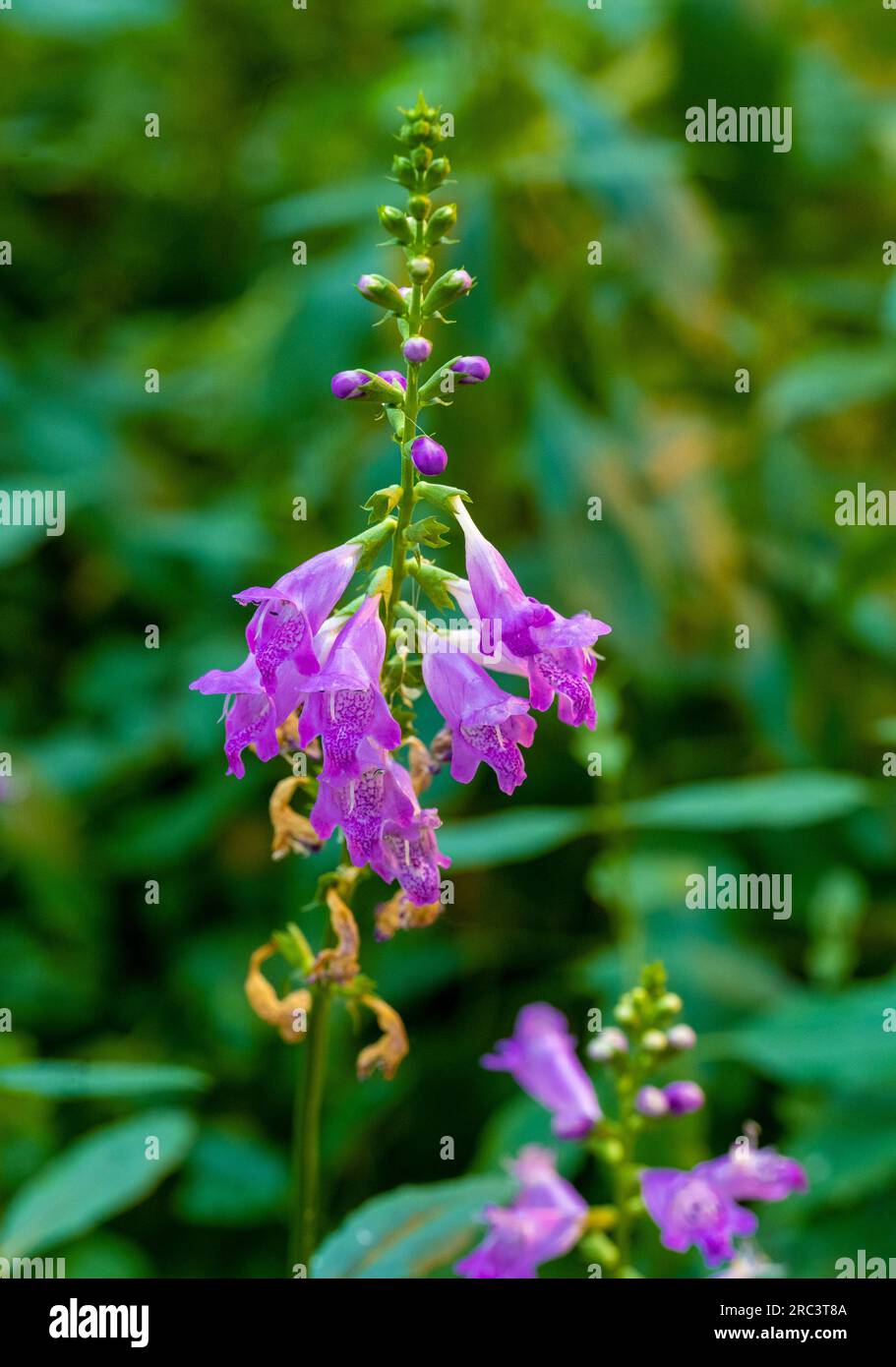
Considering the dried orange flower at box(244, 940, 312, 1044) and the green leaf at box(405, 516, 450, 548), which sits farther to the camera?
the dried orange flower at box(244, 940, 312, 1044)

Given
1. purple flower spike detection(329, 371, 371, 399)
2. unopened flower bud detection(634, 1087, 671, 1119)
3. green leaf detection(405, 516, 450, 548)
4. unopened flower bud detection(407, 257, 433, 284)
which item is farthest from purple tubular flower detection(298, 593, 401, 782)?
unopened flower bud detection(634, 1087, 671, 1119)

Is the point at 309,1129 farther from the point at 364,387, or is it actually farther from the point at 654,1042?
the point at 364,387

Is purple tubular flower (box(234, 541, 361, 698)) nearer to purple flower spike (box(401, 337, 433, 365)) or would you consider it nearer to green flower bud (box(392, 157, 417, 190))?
purple flower spike (box(401, 337, 433, 365))

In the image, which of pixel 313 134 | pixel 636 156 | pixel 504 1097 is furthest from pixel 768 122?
pixel 504 1097

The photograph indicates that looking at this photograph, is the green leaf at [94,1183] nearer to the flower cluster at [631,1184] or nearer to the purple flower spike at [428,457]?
the flower cluster at [631,1184]

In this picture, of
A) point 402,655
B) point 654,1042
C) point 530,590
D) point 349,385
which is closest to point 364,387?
point 349,385

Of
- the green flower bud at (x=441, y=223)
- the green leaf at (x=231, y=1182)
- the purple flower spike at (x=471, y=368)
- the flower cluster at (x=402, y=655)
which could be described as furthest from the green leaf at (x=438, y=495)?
the green leaf at (x=231, y=1182)
